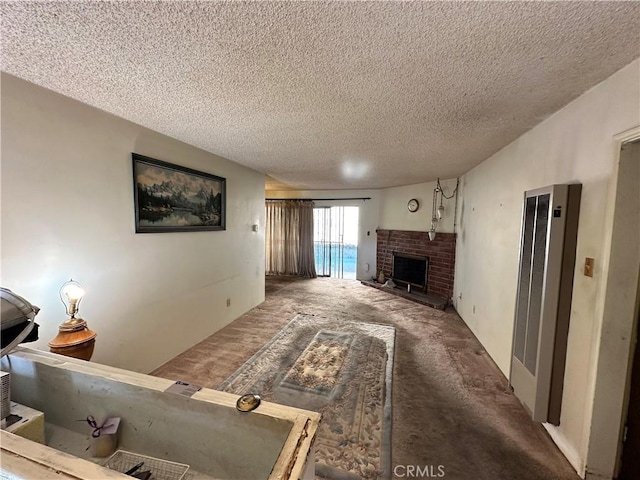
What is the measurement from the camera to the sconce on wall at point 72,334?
1575 mm

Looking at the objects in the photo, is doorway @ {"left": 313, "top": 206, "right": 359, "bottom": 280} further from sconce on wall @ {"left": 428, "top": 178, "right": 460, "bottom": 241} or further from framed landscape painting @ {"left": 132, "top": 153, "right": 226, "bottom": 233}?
framed landscape painting @ {"left": 132, "top": 153, "right": 226, "bottom": 233}

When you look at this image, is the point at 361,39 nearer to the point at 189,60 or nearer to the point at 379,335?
the point at 189,60

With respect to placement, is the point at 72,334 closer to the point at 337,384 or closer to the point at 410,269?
the point at 337,384

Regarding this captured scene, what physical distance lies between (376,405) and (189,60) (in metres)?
2.51

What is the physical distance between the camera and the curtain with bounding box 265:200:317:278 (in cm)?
645

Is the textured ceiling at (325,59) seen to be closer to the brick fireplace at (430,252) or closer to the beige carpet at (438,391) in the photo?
the beige carpet at (438,391)

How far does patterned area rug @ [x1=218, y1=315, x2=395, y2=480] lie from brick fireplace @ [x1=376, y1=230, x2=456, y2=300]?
5.71 ft

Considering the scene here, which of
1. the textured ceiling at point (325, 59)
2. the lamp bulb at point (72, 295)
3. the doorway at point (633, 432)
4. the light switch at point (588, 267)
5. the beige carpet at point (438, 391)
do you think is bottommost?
the beige carpet at point (438, 391)

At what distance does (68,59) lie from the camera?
1.28 m

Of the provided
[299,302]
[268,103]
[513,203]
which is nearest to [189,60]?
[268,103]

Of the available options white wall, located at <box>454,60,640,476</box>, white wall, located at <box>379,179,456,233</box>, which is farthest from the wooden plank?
white wall, located at <box>379,179,456,233</box>

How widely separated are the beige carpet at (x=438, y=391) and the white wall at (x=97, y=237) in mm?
505

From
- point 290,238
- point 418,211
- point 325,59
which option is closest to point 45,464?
point 325,59

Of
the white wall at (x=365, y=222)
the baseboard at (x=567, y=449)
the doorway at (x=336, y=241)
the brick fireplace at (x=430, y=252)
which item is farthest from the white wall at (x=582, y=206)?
the doorway at (x=336, y=241)
